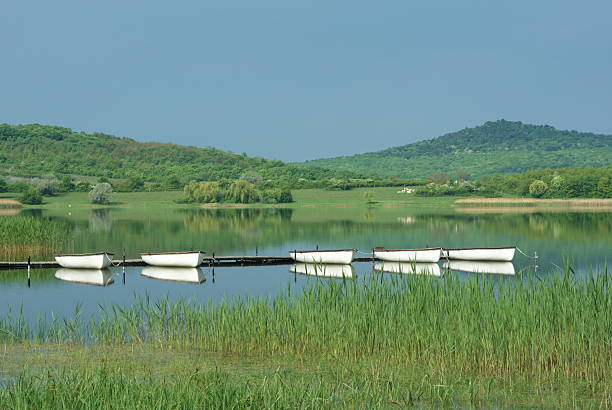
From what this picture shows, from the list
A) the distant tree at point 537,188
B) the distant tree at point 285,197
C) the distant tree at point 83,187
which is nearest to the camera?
the distant tree at point 537,188

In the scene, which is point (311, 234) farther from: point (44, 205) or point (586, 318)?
point (44, 205)

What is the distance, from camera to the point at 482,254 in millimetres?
40281

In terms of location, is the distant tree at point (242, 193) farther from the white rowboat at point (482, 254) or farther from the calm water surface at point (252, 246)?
the white rowboat at point (482, 254)

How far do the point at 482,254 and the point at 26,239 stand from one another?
26042mm

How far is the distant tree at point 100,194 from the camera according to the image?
134m

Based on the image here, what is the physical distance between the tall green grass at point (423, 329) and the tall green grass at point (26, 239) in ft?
77.1

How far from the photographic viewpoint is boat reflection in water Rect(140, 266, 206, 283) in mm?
35406

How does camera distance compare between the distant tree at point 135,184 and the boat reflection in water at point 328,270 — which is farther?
the distant tree at point 135,184

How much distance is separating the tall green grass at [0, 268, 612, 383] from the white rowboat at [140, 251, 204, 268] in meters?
18.8

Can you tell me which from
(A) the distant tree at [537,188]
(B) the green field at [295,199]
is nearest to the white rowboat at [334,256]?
(B) the green field at [295,199]

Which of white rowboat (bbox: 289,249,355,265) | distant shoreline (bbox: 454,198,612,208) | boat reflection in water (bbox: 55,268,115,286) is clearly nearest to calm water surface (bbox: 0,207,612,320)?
boat reflection in water (bbox: 55,268,115,286)

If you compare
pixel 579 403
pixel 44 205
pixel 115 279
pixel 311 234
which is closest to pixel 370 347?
pixel 579 403

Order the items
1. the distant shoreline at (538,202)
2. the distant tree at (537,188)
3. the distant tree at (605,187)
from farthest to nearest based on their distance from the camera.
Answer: the distant tree at (537,188), the distant tree at (605,187), the distant shoreline at (538,202)

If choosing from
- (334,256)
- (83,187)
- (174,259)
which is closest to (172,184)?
(83,187)
